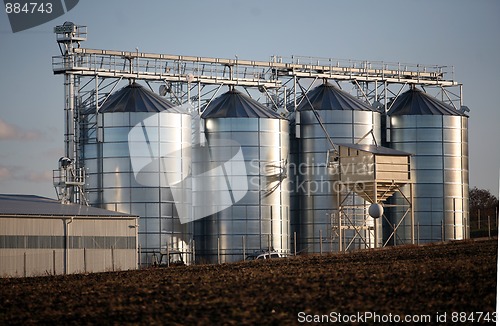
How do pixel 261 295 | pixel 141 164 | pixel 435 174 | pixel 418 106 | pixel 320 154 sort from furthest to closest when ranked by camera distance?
pixel 418 106 → pixel 435 174 → pixel 320 154 → pixel 141 164 → pixel 261 295

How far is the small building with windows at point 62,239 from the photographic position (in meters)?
57.4

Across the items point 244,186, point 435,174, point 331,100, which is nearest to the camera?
point 244,186

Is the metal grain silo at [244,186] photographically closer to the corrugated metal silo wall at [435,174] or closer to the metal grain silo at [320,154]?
the metal grain silo at [320,154]

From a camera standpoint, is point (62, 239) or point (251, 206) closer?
point (62, 239)

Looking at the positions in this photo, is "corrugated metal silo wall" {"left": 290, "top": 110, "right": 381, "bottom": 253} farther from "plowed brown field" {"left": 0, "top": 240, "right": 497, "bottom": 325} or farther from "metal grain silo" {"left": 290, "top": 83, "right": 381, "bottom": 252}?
"plowed brown field" {"left": 0, "top": 240, "right": 497, "bottom": 325}

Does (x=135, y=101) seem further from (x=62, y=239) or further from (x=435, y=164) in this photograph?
(x=435, y=164)

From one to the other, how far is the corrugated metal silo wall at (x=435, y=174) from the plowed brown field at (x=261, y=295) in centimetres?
3501

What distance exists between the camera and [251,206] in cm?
7269

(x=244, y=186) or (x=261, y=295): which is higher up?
(x=244, y=186)

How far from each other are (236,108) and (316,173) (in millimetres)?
7430

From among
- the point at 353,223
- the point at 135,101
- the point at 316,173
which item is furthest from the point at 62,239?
the point at 353,223

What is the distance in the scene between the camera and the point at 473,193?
13625cm

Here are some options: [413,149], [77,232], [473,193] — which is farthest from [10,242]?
Answer: [473,193]

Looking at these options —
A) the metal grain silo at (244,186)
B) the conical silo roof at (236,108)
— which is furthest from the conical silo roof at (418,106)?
the metal grain silo at (244,186)
